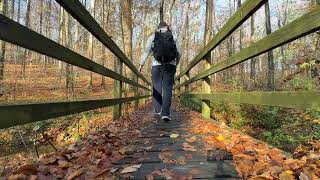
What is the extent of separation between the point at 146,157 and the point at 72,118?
12.2 metres

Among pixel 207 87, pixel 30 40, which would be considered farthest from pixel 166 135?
pixel 30 40

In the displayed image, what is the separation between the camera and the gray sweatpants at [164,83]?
659cm

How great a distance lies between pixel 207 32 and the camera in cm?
1912

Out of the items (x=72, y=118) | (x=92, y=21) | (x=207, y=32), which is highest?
(x=207, y=32)

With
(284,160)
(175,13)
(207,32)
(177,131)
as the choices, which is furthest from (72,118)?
(175,13)

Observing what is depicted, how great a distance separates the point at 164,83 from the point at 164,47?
0.74 m

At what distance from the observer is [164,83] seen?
672 centimetres

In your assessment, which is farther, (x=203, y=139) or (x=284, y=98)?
(x=203, y=139)

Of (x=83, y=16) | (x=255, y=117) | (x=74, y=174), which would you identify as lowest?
(x=255, y=117)

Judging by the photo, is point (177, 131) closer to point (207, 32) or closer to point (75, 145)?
point (75, 145)

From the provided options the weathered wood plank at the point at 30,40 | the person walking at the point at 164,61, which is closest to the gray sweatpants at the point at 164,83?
the person walking at the point at 164,61

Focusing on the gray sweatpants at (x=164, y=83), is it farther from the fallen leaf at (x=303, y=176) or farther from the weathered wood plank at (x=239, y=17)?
the fallen leaf at (x=303, y=176)

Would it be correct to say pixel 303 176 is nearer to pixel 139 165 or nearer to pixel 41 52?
A: pixel 139 165

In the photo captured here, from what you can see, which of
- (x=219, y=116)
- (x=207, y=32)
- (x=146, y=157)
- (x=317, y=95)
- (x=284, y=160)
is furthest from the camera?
(x=207, y=32)
